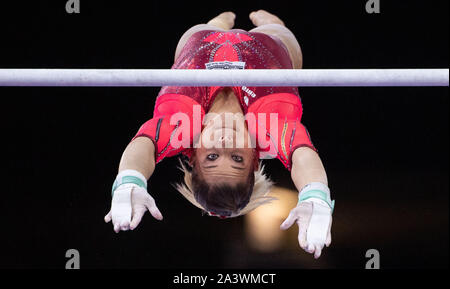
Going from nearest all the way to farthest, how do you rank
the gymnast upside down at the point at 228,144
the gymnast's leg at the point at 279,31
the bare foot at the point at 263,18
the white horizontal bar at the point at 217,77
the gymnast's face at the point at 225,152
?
1. the white horizontal bar at the point at 217,77
2. the gymnast upside down at the point at 228,144
3. the gymnast's face at the point at 225,152
4. the gymnast's leg at the point at 279,31
5. the bare foot at the point at 263,18

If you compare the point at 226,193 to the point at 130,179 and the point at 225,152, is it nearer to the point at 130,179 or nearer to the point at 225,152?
the point at 225,152

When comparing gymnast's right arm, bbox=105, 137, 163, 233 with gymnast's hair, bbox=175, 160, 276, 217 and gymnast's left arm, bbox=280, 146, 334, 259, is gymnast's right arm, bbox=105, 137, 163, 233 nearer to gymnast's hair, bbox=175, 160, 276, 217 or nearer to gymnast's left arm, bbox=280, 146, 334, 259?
gymnast's hair, bbox=175, 160, 276, 217

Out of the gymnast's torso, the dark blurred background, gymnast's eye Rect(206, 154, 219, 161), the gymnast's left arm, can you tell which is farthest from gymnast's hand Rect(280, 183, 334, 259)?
the dark blurred background

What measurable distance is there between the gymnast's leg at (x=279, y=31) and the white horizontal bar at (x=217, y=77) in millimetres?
806

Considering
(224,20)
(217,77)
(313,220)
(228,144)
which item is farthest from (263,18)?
(313,220)

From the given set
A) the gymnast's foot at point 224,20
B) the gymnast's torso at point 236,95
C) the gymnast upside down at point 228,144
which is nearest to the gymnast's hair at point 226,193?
the gymnast upside down at point 228,144

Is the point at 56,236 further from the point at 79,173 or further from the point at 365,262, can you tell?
the point at 365,262

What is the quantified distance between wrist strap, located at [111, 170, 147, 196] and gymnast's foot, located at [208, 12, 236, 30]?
1074 mm

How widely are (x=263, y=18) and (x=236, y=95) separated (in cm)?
63

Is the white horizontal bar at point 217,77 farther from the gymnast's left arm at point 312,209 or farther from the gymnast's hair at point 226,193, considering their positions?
the gymnast's hair at point 226,193

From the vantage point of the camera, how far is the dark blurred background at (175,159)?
2236mm

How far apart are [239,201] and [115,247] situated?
72cm

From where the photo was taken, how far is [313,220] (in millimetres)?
1431

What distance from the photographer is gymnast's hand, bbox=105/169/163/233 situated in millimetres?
1410
